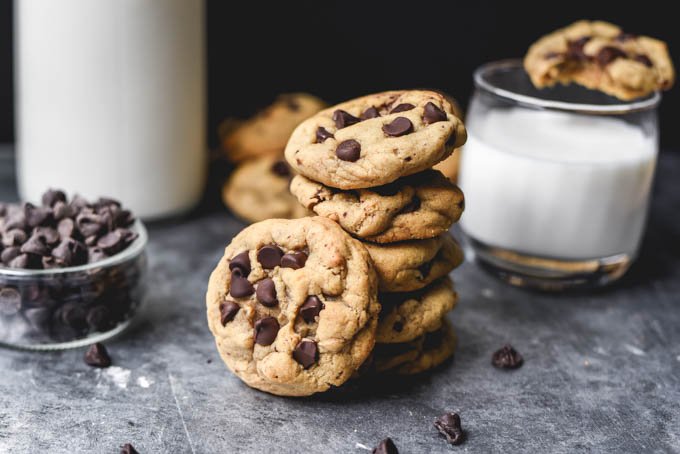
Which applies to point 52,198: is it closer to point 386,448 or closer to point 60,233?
point 60,233

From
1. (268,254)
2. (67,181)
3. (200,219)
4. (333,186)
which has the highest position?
(333,186)

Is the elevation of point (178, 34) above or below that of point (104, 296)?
above

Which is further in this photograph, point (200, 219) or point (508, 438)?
point (200, 219)

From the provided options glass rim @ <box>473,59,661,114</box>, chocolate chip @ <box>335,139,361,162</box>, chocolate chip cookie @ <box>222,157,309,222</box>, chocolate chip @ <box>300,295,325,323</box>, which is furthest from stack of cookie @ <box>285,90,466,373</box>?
chocolate chip cookie @ <box>222,157,309,222</box>

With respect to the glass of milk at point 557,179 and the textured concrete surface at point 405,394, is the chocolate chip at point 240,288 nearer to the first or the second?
the textured concrete surface at point 405,394

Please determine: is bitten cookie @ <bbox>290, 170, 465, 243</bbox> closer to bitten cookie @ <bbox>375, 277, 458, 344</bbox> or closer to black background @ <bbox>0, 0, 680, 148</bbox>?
bitten cookie @ <bbox>375, 277, 458, 344</bbox>

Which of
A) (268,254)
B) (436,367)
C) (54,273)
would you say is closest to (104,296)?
(54,273)

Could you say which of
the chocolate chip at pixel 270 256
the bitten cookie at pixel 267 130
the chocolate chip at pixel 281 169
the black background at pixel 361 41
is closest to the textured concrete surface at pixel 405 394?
the chocolate chip at pixel 270 256

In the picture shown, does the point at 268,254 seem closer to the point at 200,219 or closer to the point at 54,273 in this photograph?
the point at 54,273
